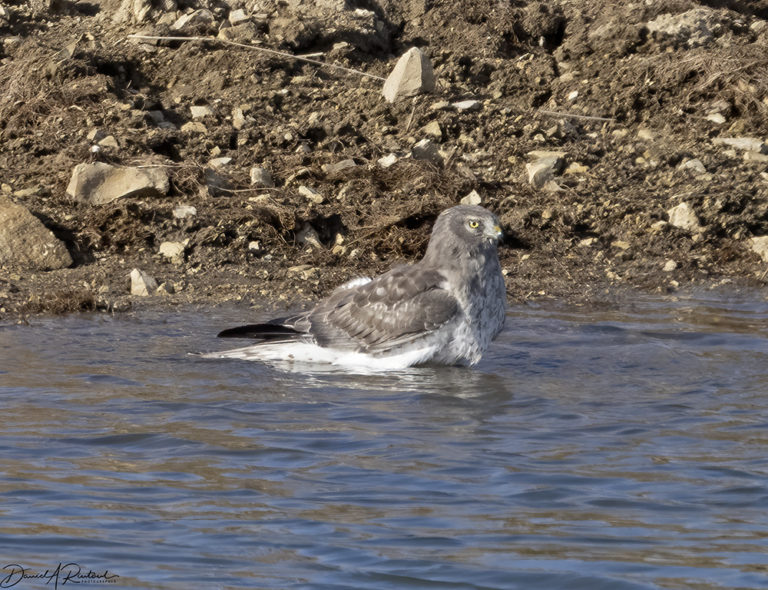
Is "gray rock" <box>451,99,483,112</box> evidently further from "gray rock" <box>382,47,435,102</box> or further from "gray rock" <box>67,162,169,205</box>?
"gray rock" <box>67,162,169,205</box>

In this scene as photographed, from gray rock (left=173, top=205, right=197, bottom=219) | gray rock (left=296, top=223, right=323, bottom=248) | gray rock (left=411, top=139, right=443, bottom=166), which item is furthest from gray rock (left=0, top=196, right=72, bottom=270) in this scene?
gray rock (left=411, top=139, right=443, bottom=166)

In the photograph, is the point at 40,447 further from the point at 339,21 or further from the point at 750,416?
the point at 339,21

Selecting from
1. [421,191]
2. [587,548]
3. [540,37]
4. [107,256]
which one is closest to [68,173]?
[107,256]

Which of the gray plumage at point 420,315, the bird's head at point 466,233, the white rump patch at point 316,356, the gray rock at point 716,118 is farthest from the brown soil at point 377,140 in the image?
the bird's head at point 466,233

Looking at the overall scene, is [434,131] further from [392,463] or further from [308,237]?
[392,463]

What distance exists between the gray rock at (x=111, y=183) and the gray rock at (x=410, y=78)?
105 inches

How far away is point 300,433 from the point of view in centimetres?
694

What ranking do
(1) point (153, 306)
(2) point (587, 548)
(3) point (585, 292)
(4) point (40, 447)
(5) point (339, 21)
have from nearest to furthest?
(2) point (587, 548) → (4) point (40, 447) → (1) point (153, 306) → (3) point (585, 292) → (5) point (339, 21)

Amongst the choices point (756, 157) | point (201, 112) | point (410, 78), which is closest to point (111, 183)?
point (201, 112)

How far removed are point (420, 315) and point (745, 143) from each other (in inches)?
214

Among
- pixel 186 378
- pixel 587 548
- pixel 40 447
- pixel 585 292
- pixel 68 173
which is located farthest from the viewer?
pixel 68 173

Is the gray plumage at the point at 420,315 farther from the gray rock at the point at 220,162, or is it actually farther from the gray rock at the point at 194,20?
the gray rock at the point at 194,20

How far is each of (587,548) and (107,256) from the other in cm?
673

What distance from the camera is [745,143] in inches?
499
